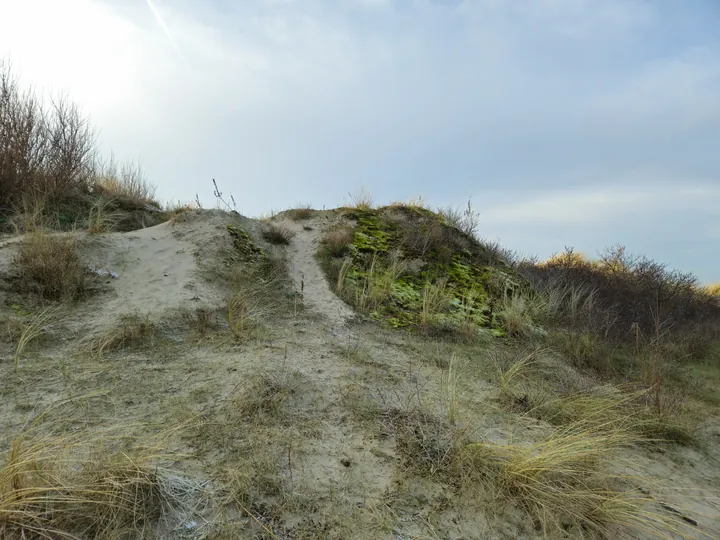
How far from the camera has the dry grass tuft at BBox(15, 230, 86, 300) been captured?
4.62 m

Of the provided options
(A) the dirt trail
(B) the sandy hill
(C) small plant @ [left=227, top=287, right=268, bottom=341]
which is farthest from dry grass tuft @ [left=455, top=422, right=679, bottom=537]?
(C) small plant @ [left=227, top=287, right=268, bottom=341]

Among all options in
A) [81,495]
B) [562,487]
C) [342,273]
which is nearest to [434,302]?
[342,273]

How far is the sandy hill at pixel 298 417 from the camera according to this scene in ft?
6.04

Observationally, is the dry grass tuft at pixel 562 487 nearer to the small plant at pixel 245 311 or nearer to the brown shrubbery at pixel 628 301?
the small plant at pixel 245 311

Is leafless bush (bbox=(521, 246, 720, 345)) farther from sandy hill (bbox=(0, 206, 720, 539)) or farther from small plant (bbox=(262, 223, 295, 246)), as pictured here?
small plant (bbox=(262, 223, 295, 246))

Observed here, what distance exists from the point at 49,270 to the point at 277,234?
3.69 meters

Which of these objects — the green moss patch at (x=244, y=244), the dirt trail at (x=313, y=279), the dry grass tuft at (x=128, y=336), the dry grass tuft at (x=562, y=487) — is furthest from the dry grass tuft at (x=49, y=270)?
the dry grass tuft at (x=562, y=487)

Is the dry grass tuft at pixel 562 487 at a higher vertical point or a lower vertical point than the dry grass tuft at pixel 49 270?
lower

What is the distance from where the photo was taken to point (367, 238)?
7824mm

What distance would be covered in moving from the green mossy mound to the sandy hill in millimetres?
71

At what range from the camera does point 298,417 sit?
8.95 feet

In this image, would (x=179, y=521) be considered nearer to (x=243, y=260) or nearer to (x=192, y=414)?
(x=192, y=414)

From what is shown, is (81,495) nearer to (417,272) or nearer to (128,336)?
(128,336)

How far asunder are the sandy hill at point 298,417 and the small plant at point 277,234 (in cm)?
129
